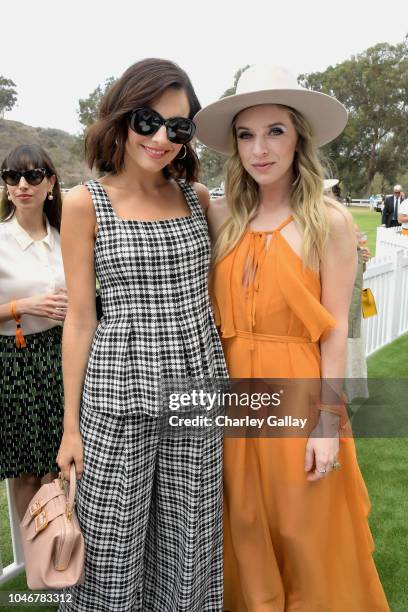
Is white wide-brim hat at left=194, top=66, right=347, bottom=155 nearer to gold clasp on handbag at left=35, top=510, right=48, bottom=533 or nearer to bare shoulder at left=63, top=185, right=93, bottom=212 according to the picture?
bare shoulder at left=63, top=185, right=93, bottom=212

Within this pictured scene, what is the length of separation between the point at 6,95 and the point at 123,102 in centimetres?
5798

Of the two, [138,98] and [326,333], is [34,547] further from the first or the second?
[138,98]

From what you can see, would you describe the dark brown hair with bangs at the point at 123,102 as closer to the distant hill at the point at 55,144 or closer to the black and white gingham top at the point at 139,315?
the black and white gingham top at the point at 139,315

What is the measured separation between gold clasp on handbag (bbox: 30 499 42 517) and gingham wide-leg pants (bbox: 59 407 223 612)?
0.14m

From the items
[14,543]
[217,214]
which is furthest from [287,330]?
[14,543]

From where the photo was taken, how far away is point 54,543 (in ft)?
5.82

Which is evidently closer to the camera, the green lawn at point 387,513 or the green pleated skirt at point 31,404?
the green pleated skirt at point 31,404

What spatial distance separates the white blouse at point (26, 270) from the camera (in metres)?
2.58

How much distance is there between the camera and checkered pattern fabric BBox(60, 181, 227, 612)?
71.6 inches

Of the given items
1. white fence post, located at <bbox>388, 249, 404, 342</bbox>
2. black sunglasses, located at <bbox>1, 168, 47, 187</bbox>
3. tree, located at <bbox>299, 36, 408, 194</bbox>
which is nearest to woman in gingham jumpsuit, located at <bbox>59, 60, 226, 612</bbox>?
black sunglasses, located at <bbox>1, 168, 47, 187</bbox>

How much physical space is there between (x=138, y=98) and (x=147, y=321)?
730mm

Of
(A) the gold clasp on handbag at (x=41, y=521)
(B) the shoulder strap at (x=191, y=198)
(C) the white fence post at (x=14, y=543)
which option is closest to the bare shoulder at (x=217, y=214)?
(B) the shoulder strap at (x=191, y=198)

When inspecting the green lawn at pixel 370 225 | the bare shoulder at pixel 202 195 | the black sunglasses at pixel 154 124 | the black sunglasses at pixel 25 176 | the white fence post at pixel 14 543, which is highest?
the black sunglasses at pixel 154 124

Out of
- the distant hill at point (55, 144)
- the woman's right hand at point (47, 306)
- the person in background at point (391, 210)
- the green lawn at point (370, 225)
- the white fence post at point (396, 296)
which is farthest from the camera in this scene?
the distant hill at point (55, 144)
